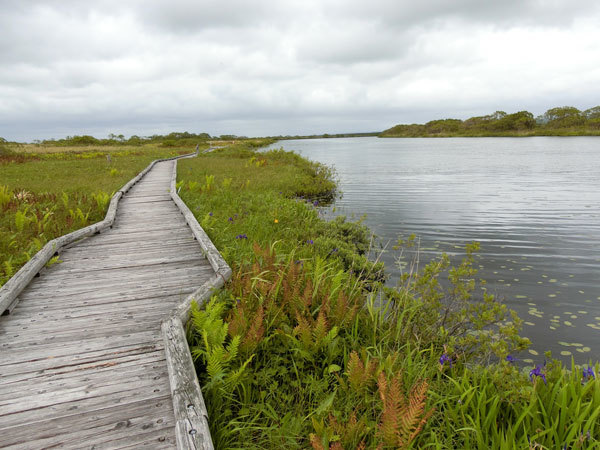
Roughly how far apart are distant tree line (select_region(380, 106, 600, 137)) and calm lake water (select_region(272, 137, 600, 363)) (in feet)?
270

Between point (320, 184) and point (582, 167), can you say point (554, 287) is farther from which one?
point (582, 167)

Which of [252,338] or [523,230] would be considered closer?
[252,338]

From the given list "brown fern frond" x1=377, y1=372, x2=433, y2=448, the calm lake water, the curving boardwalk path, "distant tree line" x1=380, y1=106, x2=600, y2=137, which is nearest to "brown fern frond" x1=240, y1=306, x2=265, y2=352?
the curving boardwalk path

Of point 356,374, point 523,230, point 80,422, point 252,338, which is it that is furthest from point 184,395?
point 523,230

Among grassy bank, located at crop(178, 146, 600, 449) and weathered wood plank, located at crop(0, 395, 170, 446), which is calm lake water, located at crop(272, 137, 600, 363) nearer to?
grassy bank, located at crop(178, 146, 600, 449)

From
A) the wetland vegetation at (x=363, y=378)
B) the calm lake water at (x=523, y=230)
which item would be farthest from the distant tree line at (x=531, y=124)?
the wetland vegetation at (x=363, y=378)

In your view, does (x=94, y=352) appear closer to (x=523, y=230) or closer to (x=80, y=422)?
(x=80, y=422)

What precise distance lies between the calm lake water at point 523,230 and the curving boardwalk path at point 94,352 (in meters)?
4.57

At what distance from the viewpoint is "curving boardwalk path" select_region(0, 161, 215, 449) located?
2.20 metres

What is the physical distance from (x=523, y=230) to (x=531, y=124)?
339ft

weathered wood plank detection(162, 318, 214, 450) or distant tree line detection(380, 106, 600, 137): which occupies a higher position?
distant tree line detection(380, 106, 600, 137)

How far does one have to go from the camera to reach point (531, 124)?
3593 inches

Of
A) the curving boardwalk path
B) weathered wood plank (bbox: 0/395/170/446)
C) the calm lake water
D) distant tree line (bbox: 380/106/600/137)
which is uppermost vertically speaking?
distant tree line (bbox: 380/106/600/137)

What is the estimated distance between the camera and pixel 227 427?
249cm
